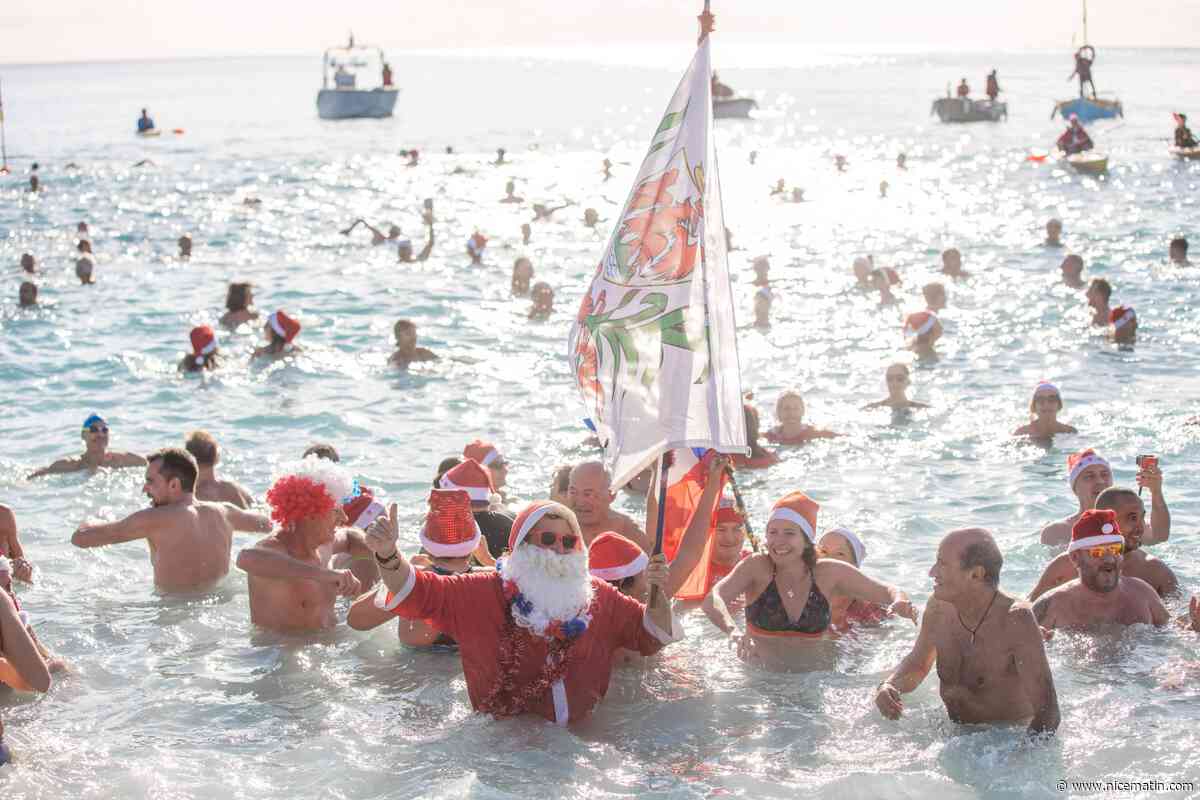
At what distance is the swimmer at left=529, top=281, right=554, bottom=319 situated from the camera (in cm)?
2089

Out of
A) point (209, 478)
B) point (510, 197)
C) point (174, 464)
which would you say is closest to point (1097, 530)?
point (174, 464)

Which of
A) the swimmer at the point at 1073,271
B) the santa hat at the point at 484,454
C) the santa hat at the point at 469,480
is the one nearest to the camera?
the santa hat at the point at 469,480

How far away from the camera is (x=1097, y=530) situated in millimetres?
7535

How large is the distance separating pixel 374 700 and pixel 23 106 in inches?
4600

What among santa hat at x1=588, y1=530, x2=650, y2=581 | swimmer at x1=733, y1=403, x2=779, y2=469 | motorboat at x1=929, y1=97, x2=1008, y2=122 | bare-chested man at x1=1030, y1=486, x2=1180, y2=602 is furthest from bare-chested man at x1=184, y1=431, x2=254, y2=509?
motorboat at x1=929, y1=97, x2=1008, y2=122

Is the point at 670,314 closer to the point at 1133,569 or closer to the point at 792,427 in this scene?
the point at 1133,569

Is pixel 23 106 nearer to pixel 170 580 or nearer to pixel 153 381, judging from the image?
pixel 153 381

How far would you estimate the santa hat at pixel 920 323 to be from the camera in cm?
1750

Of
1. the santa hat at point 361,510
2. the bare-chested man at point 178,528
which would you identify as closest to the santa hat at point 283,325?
the bare-chested man at point 178,528

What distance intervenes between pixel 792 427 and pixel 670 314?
703 centimetres

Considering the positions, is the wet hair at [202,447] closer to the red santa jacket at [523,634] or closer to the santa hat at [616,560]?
the red santa jacket at [523,634]

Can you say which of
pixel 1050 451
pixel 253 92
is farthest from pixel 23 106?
pixel 1050 451

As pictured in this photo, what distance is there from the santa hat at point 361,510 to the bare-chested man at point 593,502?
135 centimetres

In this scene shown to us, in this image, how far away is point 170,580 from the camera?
9.40 meters
